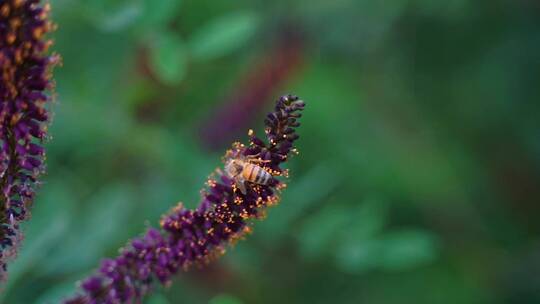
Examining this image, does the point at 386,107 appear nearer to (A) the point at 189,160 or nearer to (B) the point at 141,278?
(A) the point at 189,160

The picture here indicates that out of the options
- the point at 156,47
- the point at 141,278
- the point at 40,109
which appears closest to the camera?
the point at 40,109

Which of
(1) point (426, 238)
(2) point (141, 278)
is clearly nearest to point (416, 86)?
(1) point (426, 238)

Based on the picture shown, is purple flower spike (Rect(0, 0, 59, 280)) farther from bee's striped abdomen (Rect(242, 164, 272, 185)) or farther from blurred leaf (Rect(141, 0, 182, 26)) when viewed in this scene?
blurred leaf (Rect(141, 0, 182, 26))

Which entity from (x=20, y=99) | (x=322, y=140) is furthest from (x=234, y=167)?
(x=322, y=140)

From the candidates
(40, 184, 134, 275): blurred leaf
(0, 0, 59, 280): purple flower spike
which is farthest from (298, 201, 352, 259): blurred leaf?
(0, 0, 59, 280): purple flower spike

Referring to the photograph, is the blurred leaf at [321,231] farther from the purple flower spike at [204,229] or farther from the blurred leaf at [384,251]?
the purple flower spike at [204,229]
